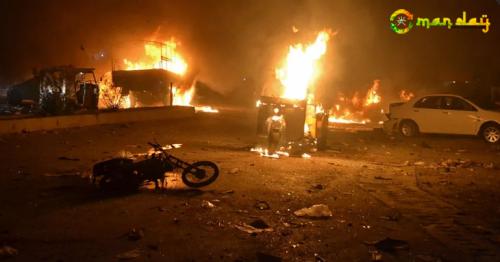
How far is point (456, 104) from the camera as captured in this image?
17547 millimetres

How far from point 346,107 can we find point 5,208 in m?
27.1

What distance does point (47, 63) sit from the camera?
3762cm

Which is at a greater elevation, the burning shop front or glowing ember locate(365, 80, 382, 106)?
glowing ember locate(365, 80, 382, 106)

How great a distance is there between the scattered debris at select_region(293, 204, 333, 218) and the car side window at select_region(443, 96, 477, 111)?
1244 cm

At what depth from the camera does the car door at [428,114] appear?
58.4 feet

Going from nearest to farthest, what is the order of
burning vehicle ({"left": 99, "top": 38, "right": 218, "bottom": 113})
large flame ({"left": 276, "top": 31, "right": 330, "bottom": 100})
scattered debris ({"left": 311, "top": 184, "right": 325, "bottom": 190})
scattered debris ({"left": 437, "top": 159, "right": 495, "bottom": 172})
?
scattered debris ({"left": 311, "top": 184, "right": 325, "bottom": 190}), scattered debris ({"left": 437, "top": 159, "right": 495, "bottom": 172}), large flame ({"left": 276, "top": 31, "right": 330, "bottom": 100}), burning vehicle ({"left": 99, "top": 38, "right": 218, "bottom": 113})

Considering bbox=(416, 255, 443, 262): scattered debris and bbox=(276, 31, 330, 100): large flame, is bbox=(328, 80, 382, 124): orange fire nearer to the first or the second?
bbox=(276, 31, 330, 100): large flame

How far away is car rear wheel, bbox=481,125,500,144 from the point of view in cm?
1675

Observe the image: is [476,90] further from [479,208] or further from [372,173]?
[479,208]

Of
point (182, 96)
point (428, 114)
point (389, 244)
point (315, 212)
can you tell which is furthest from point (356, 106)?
point (389, 244)

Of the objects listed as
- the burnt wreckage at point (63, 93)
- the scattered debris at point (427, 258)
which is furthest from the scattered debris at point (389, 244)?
the burnt wreckage at point (63, 93)

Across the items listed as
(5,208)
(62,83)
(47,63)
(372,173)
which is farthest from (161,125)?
(47,63)

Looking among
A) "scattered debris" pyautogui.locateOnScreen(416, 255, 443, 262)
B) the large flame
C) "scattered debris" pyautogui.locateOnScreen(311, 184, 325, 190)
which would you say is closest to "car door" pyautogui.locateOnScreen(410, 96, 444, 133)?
the large flame

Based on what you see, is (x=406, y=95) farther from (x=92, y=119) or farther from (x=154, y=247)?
(x=154, y=247)
